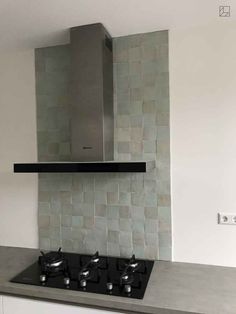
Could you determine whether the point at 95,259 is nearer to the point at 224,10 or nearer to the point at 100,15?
the point at 100,15

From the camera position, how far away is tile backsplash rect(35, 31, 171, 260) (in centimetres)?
170

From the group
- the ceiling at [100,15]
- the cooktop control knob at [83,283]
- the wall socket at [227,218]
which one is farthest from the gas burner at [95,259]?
the ceiling at [100,15]

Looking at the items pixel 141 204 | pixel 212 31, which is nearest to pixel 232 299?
pixel 141 204

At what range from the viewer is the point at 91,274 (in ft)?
4.97

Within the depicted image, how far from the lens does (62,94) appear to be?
74.2 inches

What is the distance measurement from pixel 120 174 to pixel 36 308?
2.92 feet

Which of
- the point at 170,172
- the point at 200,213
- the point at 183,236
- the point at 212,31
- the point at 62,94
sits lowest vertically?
the point at 183,236

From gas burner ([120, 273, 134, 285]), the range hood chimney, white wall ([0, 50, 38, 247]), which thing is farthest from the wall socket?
white wall ([0, 50, 38, 247])

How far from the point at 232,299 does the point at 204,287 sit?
15cm

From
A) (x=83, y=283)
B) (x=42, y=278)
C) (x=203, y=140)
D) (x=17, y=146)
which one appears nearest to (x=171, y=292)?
(x=83, y=283)

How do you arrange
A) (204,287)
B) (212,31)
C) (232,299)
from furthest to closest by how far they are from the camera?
(212,31)
(204,287)
(232,299)

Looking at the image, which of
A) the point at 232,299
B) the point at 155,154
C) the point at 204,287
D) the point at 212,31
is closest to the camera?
the point at 232,299

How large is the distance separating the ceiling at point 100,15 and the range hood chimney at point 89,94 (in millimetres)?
100

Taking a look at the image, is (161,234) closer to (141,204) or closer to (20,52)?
(141,204)
